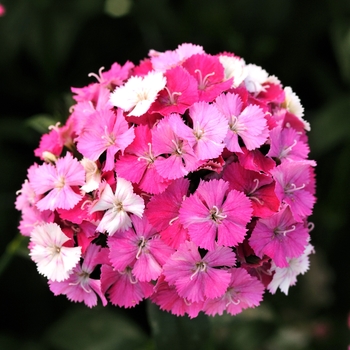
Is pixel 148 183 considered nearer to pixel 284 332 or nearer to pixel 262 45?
pixel 284 332

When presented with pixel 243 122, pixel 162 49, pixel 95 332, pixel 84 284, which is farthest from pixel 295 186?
pixel 162 49

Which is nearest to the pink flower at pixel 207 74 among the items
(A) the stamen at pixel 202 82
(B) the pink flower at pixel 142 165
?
(A) the stamen at pixel 202 82

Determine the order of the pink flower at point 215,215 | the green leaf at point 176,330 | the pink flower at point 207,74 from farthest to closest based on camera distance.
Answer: the green leaf at point 176,330 → the pink flower at point 207,74 → the pink flower at point 215,215

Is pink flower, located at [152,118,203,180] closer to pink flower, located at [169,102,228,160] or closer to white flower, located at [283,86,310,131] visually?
pink flower, located at [169,102,228,160]

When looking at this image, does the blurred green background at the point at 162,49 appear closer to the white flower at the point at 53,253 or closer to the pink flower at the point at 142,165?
the white flower at the point at 53,253

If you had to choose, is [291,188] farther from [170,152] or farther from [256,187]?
[170,152]

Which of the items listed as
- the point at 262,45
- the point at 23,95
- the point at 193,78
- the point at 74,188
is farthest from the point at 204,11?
the point at 74,188

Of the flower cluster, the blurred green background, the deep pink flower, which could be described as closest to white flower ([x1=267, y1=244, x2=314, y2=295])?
the flower cluster
